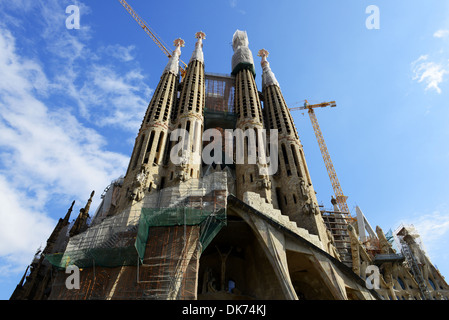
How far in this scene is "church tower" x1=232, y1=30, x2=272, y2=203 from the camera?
28500mm

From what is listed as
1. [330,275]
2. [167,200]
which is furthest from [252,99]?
[330,275]

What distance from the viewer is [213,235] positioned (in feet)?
60.0

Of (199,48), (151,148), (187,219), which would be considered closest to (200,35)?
(199,48)

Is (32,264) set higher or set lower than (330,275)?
higher

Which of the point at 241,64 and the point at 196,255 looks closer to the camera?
the point at 196,255

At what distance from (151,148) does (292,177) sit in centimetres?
1370

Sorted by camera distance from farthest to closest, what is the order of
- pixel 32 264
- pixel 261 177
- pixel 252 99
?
1. pixel 252 99
2. pixel 32 264
3. pixel 261 177

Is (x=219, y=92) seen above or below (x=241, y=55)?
below

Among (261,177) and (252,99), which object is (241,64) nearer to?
(252,99)

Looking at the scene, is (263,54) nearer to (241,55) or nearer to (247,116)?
(241,55)

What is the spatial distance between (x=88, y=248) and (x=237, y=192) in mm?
15259

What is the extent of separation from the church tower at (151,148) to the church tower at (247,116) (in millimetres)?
8262

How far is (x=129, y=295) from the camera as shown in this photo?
16.7 m
